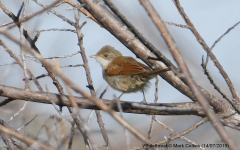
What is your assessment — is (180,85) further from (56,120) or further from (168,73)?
(56,120)

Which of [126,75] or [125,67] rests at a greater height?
[125,67]

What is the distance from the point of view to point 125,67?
4816 mm

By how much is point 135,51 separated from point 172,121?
6.31 metres

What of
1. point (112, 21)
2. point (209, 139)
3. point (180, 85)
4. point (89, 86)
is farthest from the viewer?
point (209, 139)

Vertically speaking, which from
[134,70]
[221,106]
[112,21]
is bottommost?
[221,106]

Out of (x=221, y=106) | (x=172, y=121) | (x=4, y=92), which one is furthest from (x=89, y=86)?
(x=172, y=121)

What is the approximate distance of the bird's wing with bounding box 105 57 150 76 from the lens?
4.54 m

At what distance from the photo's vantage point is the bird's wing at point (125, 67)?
4540 millimetres

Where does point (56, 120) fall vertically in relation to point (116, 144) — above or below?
below

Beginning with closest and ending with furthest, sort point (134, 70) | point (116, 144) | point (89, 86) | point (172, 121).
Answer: point (89, 86)
point (134, 70)
point (116, 144)
point (172, 121)

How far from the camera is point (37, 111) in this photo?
630cm

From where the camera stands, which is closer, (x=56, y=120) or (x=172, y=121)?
(x=56, y=120)

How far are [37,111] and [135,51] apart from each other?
4.01 m

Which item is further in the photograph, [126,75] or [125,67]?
[125,67]
